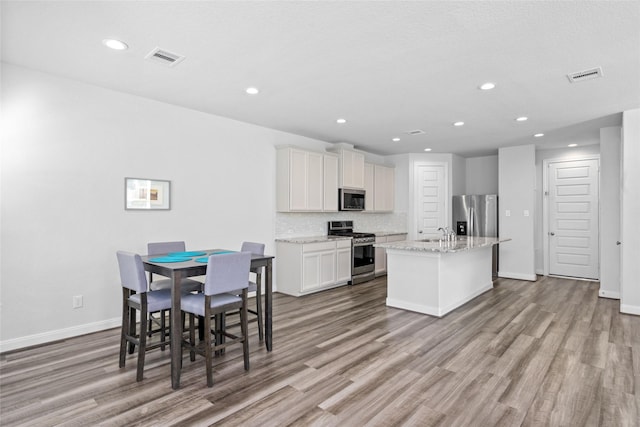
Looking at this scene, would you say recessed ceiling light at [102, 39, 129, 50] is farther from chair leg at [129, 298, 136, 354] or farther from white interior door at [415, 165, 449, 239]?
white interior door at [415, 165, 449, 239]

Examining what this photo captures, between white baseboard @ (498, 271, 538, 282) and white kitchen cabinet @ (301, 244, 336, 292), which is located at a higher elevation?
white kitchen cabinet @ (301, 244, 336, 292)

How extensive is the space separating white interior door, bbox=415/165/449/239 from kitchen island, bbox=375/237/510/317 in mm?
2606

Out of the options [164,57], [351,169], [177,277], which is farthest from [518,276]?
[164,57]

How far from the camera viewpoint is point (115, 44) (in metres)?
2.76

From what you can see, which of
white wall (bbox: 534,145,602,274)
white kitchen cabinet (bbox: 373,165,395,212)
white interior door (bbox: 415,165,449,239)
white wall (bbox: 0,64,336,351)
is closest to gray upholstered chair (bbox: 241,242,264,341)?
white wall (bbox: 0,64,336,351)

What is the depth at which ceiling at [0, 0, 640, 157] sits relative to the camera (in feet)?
7.56

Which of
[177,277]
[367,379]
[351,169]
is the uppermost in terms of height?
[351,169]

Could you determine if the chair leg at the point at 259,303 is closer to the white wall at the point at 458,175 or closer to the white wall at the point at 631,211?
the white wall at the point at 631,211

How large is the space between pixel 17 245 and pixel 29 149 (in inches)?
36.2

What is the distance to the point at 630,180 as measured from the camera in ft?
14.7

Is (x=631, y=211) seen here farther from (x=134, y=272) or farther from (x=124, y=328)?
(x=124, y=328)

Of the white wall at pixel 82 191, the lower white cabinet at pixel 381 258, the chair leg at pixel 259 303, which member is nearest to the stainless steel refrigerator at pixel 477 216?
the lower white cabinet at pixel 381 258

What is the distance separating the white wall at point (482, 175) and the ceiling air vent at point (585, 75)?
4.77 metres

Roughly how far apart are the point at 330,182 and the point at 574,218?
16.2 ft
